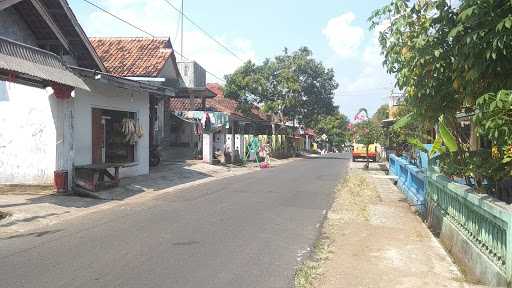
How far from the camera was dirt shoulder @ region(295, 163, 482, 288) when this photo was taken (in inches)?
261

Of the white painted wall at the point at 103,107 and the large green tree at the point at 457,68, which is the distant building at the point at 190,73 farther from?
the large green tree at the point at 457,68

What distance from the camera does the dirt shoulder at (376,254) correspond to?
6.62 meters

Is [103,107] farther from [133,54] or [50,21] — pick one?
[133,54]

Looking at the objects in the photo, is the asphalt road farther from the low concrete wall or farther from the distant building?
the distant building

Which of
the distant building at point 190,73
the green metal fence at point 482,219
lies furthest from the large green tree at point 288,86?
the green metal fence at point 482,219

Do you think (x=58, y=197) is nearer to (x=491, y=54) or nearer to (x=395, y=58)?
(x=395, y=58)

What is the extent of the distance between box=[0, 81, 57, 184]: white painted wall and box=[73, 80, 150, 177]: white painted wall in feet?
2.88

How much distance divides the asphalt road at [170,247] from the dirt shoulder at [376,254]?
0.37 m

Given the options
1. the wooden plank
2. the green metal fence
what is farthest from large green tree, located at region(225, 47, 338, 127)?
the green metal fence

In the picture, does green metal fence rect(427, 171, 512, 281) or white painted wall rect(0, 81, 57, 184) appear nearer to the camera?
green metal fence rect(427, 171, 512, 281)

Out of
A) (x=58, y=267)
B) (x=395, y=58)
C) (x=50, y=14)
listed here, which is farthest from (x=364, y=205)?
(x=50, y=14)

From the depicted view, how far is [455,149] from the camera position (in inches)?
344

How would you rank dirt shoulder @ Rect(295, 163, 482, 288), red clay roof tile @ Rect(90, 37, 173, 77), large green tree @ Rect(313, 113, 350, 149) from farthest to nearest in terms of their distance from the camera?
large green tree @ Rect(313, 113, 350, 149)
red clay roof tile @ Rect(90, 37, 173, 77)
dirt shoulder @ Rect(295, 163, 482, 288)

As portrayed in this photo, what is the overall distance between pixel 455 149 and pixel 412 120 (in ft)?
7.05
